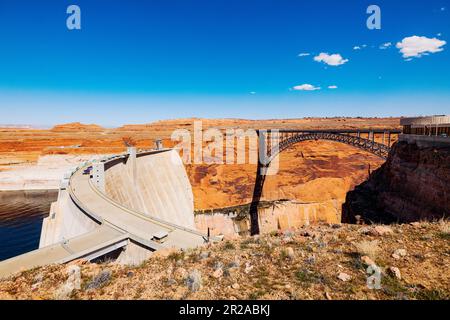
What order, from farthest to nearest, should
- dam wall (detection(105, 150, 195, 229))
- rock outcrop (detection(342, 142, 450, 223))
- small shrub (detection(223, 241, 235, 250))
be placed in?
dam wall (detection(105, 150, 195, 229))
rock outcrop (detection(342, 142, 450, 223))
small shrub (detection(223, 241, 235, 250))

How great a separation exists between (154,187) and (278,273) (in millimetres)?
29785

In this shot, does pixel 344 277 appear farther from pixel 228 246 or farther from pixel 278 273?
pixel 228 246

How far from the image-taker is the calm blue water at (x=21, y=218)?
27.4 m

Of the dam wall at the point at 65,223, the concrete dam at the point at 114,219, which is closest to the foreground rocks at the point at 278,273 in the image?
the concrete dam at the point at 114,219

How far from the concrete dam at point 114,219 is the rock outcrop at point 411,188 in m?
17.2

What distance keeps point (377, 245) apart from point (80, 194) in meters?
21.6

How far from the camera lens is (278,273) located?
6.60m

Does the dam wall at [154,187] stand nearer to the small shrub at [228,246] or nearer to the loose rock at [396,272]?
the small shrub at [228,246]

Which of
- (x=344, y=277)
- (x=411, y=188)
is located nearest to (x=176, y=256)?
(x=344, y=277)

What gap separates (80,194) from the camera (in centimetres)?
2098

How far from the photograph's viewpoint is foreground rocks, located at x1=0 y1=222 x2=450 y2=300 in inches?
224

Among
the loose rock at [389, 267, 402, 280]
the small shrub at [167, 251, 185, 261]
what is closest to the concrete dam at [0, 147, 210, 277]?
the small shrub at [167, 251, 185, 261]

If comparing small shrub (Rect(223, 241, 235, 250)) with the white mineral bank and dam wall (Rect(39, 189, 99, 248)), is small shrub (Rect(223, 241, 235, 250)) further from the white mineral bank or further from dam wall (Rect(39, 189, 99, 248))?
the white mineral bank
